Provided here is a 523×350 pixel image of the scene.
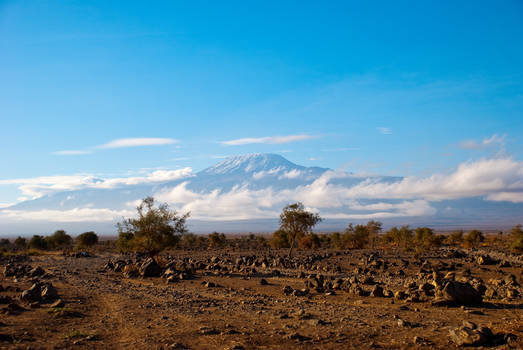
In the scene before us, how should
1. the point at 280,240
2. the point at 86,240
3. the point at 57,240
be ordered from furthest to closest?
the point at 57,240 → the point at 280,240 → the point at 86,240

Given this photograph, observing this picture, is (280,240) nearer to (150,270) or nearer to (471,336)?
(150,270)

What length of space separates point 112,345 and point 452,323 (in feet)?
33.0

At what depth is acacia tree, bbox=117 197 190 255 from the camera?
31391mm

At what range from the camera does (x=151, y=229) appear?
31.5m

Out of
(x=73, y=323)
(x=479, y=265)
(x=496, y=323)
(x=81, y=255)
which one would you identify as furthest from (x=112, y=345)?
(x=81, y=255)

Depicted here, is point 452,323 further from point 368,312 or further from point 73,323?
point 73,323

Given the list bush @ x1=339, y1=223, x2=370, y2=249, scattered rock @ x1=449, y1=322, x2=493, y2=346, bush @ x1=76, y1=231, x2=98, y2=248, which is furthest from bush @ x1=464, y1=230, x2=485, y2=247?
bush @ x1=76, y1=231, x2=98, y2=248

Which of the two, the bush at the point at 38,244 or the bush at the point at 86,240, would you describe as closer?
the bush at the point at 86,240

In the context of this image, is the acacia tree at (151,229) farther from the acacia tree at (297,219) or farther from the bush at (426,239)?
the bush at (426,239)

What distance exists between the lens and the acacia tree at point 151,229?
31.4 metres

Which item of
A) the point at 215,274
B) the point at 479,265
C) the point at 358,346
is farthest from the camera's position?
the point at 479,265

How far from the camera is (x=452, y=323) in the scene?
39.0 feet

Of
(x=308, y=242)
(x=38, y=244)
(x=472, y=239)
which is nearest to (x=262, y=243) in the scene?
(x=308, y=242)

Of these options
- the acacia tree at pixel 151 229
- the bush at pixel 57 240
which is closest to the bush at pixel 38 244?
the bush at pixel 57 240
